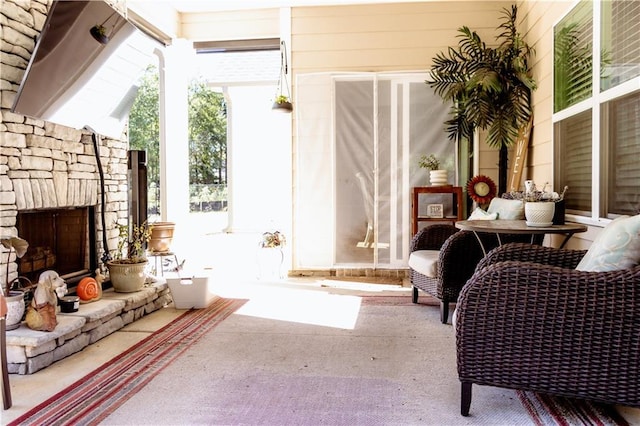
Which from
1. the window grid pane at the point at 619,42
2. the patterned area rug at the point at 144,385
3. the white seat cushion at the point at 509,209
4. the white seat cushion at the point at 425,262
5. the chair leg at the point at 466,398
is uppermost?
the window grid pane at the point at 619,42

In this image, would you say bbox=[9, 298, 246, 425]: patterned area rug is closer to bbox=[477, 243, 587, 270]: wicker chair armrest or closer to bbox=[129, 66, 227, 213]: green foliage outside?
bbox=[477, 243, 587, 270]: wicker chair armrest

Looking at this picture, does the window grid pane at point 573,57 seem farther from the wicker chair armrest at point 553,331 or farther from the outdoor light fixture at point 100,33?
the outdoor light fixture at point 100,33

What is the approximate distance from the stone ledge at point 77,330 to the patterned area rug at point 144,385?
0.28 meters

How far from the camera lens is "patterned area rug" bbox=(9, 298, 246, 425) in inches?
79.4

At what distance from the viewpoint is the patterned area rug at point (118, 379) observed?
2018 millimetres

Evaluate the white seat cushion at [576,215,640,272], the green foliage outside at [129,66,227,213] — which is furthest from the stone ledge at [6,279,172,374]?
the green foliage outside at [129,66,227,213]

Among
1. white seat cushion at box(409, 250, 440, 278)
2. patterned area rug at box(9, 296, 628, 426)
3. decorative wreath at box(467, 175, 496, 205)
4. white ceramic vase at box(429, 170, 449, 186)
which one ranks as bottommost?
patterned area rug at box(9, 296, 628, 426)

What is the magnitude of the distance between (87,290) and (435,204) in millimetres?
3263

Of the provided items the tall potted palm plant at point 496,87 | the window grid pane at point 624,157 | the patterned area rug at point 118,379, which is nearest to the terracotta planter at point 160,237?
the patterned area rug at point 118,379

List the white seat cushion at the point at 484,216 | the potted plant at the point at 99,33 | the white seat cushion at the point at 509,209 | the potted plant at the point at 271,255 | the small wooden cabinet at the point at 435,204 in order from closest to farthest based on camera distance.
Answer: the potted plant at the point at 99,33
the white seat cushion at the point at 509,209
the white seat cushion at the point at 484,216
the small wooden cabinet at the point at 435,204
the potted plant at the point at 271,255

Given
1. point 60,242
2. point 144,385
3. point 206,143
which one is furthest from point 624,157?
point 206,143

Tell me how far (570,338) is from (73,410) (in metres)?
1.97

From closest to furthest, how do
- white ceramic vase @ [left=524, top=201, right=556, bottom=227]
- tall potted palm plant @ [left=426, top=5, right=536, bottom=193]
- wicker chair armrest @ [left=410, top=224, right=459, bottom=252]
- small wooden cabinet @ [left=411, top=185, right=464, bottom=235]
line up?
white ceramic vase @ [left=524, top=201, right=556, bottom=227] < wicker chair armrest @ [left=410, top=224, right=459, bottom=252] < tall potted palm plant @ [left=426, top=5, right=536, bottom=193] < small wooden cabinet @ [left=411, top=185, right=464, bottom=235]

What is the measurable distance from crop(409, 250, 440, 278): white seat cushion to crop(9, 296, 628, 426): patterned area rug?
126 cm
